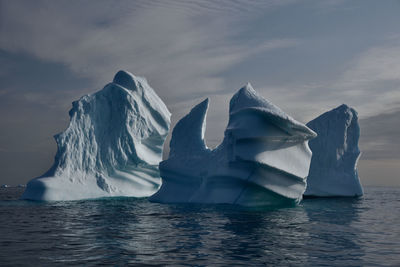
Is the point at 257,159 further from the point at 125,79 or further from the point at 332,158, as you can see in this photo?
the point at 125,79

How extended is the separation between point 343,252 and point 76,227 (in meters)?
6.76

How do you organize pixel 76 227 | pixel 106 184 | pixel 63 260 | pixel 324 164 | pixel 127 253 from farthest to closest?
pixel 324 164 → pixel 106 184 → pixel 76 227 → pixel 127 253 → pixel 63 260

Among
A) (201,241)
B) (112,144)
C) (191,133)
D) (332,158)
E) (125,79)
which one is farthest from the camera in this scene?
(332,158)

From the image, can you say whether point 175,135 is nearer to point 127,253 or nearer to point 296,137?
point 296,137

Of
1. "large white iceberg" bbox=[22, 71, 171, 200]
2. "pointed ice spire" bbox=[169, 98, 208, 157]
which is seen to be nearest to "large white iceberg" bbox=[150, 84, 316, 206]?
"pointed ice spire" bbox=[169, 98, 208, 157]

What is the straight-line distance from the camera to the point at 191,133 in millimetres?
20141

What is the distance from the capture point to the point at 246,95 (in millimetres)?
16609

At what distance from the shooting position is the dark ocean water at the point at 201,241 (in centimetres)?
653

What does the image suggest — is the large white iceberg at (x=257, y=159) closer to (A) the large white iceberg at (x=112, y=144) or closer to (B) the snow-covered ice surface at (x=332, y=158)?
(A) the large white iceberg at (x=112, y=144)

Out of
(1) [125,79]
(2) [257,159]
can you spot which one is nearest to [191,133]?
(2) [257,159]

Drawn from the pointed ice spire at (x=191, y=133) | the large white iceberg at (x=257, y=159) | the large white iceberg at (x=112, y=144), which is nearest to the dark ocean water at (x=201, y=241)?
the large white iceberg at (x=257, y=159)

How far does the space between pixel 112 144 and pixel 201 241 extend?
55.8 ft

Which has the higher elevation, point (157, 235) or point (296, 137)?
point (296, 137)

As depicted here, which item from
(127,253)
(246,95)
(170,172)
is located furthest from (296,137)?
(127,253)
